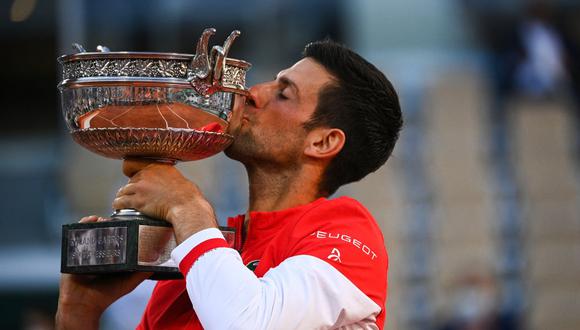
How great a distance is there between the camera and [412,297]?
8.53m

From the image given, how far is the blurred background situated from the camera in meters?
8.45

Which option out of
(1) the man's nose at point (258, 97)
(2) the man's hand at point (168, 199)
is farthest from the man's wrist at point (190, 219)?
(1) the man's nose at point (258, 97)

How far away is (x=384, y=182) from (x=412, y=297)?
85 cm

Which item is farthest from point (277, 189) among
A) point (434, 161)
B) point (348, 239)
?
point (434, 161)

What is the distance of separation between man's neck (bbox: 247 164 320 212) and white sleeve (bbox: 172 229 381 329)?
1.47ft

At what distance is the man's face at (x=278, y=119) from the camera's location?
10.5ft

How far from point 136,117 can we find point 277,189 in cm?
57

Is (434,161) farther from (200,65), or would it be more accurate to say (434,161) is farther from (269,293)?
(269,293)

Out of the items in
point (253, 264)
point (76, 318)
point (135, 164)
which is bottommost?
point (76, 318)

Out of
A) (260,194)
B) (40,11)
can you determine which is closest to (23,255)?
(40,11)

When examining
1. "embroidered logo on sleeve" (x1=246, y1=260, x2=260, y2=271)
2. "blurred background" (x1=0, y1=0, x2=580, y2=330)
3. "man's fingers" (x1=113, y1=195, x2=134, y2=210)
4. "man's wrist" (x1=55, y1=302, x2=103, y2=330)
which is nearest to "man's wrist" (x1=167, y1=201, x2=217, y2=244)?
"man's fingers" (x1=113, y1=195, x2=134, y2=210)

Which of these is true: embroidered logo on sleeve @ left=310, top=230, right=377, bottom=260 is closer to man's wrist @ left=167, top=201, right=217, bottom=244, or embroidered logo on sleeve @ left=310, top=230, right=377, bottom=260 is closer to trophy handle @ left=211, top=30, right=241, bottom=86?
man's wrist @ left=167, top=201, right=217, bottom=244

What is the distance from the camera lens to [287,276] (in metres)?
2.74

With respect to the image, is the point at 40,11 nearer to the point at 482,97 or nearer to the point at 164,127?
the point at 482,97
